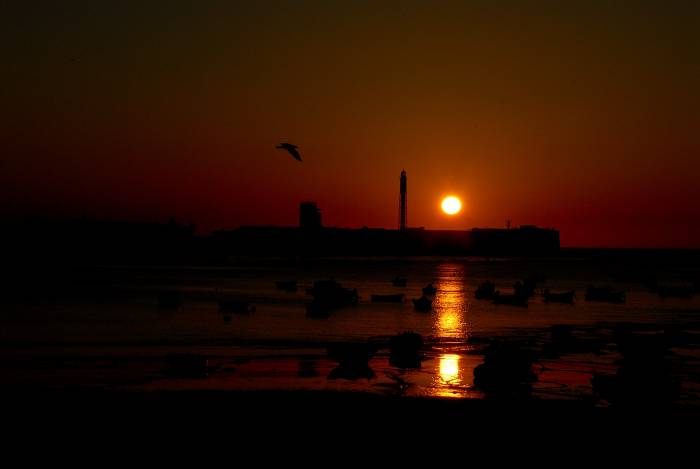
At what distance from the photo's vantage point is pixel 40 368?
3152cm

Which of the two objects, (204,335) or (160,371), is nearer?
(160,371)

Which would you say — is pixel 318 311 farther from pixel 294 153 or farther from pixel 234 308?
pixel 294 153

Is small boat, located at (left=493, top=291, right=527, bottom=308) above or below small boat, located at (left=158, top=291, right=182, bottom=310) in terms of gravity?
above

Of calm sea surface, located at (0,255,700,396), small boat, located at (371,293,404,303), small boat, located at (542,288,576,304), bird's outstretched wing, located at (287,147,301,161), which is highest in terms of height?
bird's outstretched wing, located at (287,147,301,161)

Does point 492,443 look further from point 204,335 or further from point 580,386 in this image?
point 204,335

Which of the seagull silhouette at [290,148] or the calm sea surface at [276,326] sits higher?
the seagull silhouette at [290,148]

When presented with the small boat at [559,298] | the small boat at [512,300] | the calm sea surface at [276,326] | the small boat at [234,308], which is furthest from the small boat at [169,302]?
the small boat at [559,298]

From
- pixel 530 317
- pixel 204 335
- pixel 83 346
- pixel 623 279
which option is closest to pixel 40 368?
pixel 83 346

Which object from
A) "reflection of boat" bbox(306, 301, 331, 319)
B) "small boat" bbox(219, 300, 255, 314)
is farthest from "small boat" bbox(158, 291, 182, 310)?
"reflection of boat" bbox(306, 301, 331, 319)

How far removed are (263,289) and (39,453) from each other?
79.8 meters

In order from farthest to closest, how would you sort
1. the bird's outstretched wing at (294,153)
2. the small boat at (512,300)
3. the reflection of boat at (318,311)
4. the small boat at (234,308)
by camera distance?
the small boat at (512,300) → the small boat at (234,308) → the reflection of boat at (318,311) → the bird's outstretched wing at (294,153)

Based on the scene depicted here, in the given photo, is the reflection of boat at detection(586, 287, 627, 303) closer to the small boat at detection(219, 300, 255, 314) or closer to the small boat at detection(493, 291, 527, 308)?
the small boat at detection(493, 291, 527, 308)

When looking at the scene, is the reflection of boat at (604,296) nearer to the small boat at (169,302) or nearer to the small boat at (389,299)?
the small boat at (389,299)

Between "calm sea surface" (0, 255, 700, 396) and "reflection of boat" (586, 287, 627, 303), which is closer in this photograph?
"calm sea surface" (0, 255, 700, 396)
